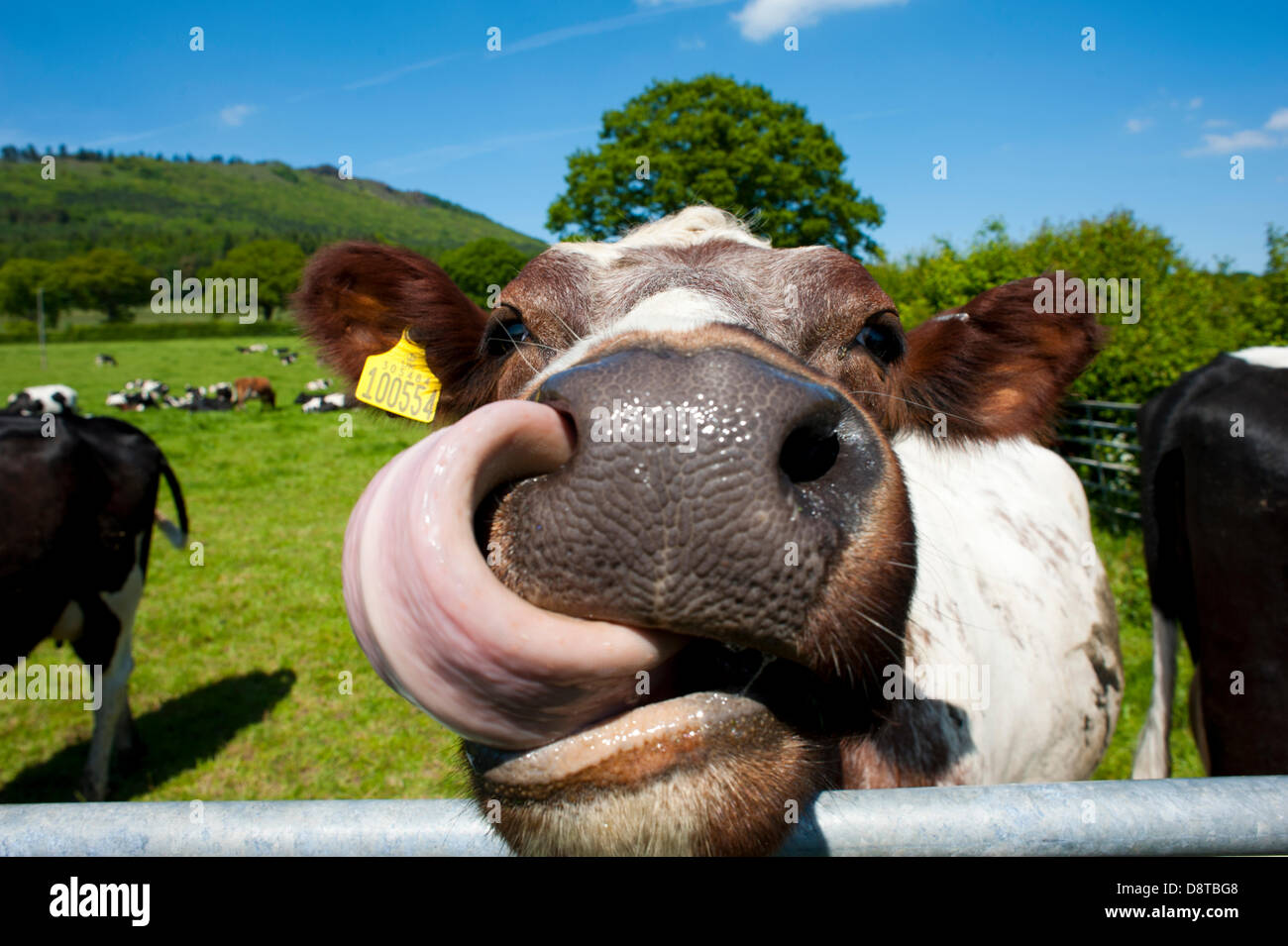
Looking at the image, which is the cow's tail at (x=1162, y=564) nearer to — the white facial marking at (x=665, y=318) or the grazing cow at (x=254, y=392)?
the white facial marking at (x=665, y=318)

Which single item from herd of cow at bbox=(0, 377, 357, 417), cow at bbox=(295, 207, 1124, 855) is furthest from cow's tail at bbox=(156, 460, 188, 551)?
herd of cow at bbox=(0, 377, 357, 417)

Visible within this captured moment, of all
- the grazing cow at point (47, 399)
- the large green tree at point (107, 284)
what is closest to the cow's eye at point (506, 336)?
the grazing cow at point (47, 399)

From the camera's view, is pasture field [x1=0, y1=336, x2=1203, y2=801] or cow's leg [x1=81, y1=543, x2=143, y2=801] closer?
cow's leg [x1=81, y1=543, x2=143, y2=801]

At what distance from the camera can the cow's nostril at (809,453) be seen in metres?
1.34

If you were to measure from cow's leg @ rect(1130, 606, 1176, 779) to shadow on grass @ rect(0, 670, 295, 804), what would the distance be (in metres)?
7.42

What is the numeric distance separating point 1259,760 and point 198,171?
244228mm

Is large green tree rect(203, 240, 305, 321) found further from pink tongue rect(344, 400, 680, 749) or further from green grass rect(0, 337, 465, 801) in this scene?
pink tongue rect(344, 400, 680, 749)

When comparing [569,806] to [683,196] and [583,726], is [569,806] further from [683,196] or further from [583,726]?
[683,196]

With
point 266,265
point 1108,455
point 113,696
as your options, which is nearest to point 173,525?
point 113,696

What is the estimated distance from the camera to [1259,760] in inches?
148

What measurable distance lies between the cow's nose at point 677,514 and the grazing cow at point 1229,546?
12.6 ft

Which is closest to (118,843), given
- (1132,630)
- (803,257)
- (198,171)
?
(803,257)

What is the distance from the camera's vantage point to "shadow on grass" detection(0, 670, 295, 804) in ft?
19.6

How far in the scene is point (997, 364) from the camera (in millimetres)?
3240
